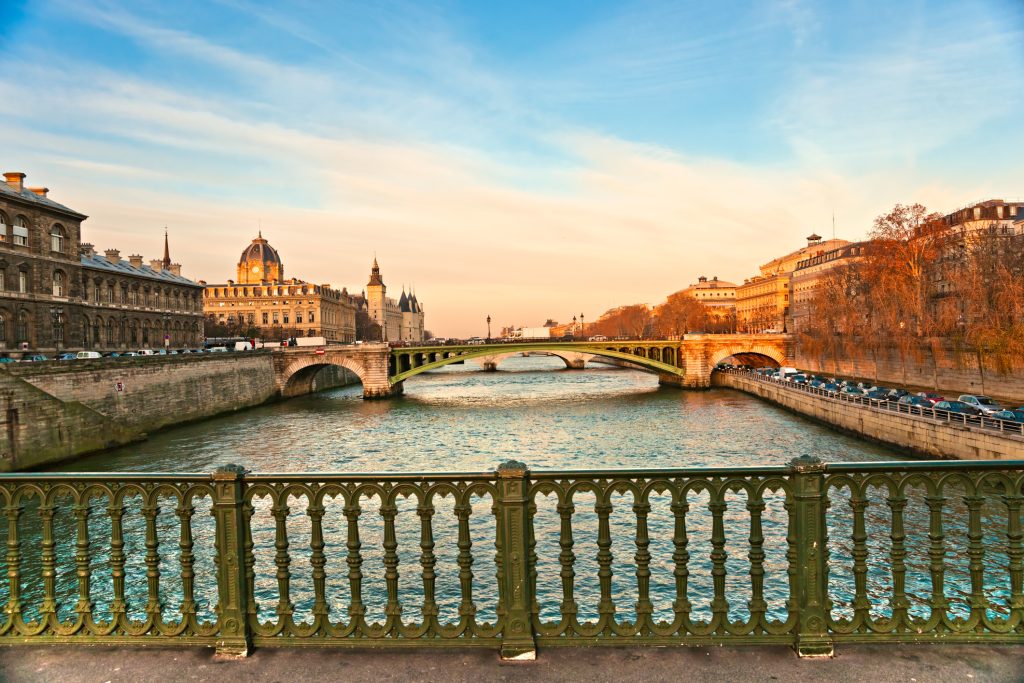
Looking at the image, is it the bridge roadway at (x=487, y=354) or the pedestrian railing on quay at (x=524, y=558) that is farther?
the bridge roadway at (x=487, y=354)

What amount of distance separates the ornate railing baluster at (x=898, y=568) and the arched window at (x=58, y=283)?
4386cm

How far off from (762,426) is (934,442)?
11.1 meters

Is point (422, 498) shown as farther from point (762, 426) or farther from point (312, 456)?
point (762, 426)

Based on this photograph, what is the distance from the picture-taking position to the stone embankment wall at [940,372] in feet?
98.0

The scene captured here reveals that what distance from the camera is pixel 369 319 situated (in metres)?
164

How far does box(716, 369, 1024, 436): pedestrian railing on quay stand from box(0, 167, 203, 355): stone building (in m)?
41.4

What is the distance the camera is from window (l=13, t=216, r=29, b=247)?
109 feet

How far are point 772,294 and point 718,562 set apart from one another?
401ft

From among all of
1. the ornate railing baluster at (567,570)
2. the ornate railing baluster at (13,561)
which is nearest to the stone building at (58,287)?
the ornate railing baluster at (13,561)

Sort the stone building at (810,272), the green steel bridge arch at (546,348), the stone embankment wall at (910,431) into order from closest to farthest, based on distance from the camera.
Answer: the stone embankment wall at (910,431), the green steel bridge arch at (546,348), the stone building at (810,272)

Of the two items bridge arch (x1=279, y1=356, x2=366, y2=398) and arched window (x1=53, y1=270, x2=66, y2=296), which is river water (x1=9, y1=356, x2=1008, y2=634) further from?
arched window (x1=53, y1=270, x2=66, y2=296)

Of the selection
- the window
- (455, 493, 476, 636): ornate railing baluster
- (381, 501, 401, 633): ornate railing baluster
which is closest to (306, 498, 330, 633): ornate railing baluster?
(381, 501, 401, 633): ornate railing baluster

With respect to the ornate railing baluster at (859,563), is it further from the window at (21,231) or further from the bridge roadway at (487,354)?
the bridge roadway at (487,354)

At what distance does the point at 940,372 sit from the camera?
117 feet
